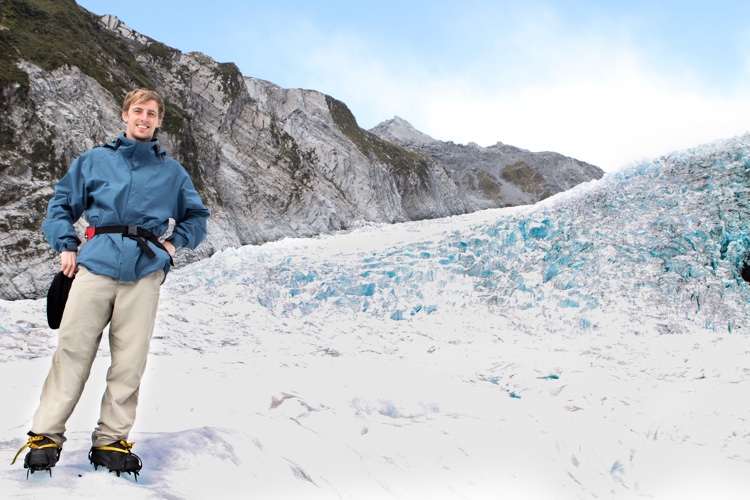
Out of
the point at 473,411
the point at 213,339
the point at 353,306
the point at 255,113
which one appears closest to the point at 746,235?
the point at 353,306

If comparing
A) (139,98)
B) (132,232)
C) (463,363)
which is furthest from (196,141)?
(132,232)

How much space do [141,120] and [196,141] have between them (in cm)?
2913

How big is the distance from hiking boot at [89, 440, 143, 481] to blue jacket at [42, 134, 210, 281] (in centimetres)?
82

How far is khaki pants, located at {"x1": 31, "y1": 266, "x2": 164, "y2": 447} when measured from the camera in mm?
2699

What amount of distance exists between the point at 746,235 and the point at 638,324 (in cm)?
475

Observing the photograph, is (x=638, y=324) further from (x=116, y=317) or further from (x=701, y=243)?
(x=116, y=317)

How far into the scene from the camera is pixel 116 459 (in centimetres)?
273

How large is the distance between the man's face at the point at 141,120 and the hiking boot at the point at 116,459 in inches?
61.7

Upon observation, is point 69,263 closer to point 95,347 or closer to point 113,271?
point 113,271

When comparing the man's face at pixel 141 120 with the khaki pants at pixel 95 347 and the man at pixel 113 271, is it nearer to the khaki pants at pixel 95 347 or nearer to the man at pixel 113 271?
the man at pixel 113 271

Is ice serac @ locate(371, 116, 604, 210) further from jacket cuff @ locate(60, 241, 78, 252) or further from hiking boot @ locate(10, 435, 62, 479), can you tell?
hiking boot @ locate(10, 435, 62, 479)

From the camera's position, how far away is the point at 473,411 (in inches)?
257

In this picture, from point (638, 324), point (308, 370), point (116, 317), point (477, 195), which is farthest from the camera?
point (477, 195)

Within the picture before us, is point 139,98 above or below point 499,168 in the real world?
below
